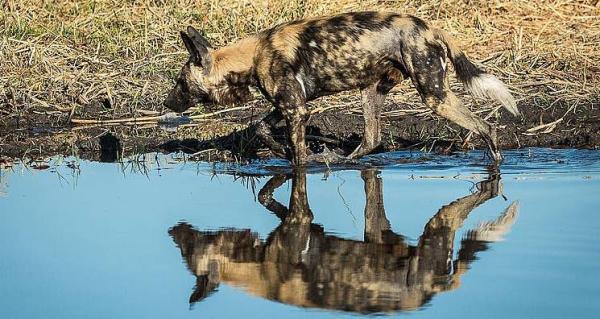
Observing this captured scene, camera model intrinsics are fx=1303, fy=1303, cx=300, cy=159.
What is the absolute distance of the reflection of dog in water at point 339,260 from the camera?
207 inches

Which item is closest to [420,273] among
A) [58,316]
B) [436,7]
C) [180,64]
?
[58,316]

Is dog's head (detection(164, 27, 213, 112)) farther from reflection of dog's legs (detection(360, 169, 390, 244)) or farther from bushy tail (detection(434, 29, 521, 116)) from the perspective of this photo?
bushy tail (detection(434, 29, 521, 116))

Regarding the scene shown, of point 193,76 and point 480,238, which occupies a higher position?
point 193,76

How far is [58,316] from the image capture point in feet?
16.4

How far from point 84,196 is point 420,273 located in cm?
271

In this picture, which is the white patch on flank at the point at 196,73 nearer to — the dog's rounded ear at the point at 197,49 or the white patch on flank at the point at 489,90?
the dog's rounded ear at the point at 197,49

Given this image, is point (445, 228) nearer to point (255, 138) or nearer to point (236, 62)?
point (236, 62)

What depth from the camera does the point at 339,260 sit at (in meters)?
5.84

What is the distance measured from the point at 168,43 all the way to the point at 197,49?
3.11 m

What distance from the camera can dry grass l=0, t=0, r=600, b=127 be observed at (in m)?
10.9

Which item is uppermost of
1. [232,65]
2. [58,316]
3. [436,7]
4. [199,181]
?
[436,7]

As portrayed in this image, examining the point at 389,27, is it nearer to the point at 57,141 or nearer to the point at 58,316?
the point at 57,141

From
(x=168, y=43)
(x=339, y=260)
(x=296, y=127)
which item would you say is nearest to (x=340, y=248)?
(x=339, y=260)

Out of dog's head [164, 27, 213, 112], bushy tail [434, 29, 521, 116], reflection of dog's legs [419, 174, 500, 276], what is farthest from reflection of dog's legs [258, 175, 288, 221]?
bushy tail [434, 29, 521, 116]
